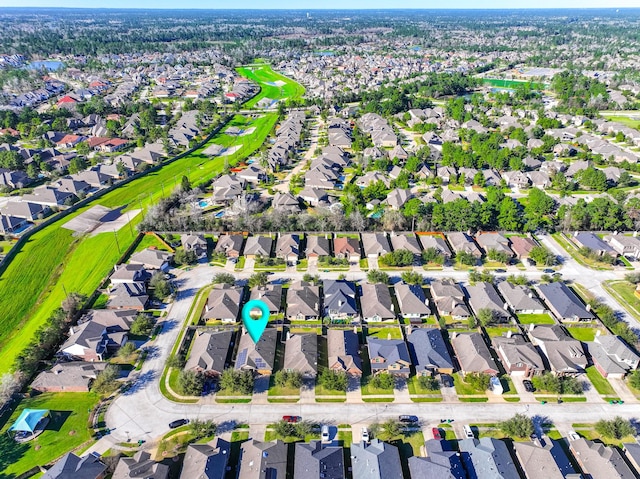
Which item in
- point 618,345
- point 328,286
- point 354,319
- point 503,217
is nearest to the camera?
point 618,345

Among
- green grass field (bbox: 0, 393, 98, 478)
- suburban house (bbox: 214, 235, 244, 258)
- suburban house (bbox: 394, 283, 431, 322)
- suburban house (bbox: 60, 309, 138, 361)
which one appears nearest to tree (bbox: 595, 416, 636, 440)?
suburban house (bbox: 394, 283, 431, 322)

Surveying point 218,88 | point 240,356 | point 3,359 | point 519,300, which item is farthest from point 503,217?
point 218,88

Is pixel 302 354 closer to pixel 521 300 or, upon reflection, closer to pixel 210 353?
pixel 210 353

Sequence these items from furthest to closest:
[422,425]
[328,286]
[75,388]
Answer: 1. [328,286]
2. [75,388]
3. [422,425]

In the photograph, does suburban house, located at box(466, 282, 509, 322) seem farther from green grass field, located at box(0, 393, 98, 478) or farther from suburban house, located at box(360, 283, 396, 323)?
green grass field, located at box(0, 393, 98, 478)

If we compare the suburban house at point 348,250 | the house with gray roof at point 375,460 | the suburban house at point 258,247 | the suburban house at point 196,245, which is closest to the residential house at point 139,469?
the house with gray roof at point 375,460

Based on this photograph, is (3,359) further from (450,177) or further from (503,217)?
(450,177)

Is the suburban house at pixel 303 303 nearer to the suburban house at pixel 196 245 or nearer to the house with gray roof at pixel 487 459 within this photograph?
the suburban house at pixel 196 245
